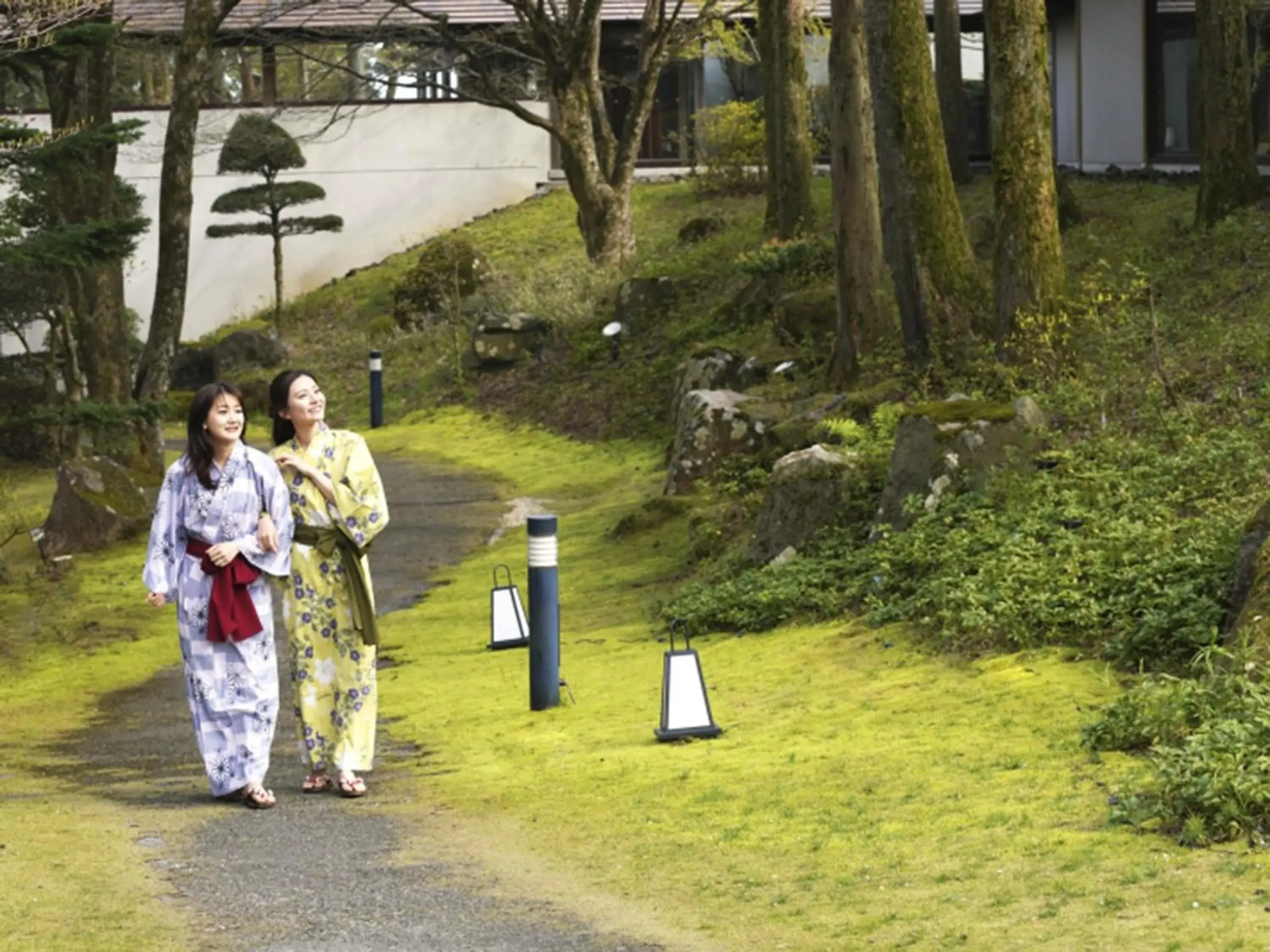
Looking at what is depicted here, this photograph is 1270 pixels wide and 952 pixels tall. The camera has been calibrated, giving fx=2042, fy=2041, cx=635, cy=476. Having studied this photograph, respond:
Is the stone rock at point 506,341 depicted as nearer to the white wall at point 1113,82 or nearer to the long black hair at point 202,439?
the white wall at point 1113,82

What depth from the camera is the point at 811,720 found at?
10.8 meters

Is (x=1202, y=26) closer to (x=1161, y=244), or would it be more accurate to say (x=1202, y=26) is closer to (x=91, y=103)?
(x=1161, y=244)

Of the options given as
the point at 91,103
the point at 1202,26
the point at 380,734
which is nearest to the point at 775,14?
the point at 1202,26

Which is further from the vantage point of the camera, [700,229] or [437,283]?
[437,283]

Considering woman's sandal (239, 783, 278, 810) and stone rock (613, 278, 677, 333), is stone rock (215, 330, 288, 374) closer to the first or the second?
stone rock (613, 278, 677, 333)

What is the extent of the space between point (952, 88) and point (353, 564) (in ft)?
90.1

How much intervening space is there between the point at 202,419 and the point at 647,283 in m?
23.2

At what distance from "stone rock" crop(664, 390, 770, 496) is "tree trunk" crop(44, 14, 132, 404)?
377 inches

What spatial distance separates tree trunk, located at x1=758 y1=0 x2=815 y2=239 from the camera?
97.9 ft

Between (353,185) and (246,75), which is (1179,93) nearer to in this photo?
(353,185)

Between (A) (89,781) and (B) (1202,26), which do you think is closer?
(A) (89,781)

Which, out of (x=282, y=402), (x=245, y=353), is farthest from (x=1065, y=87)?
(x=282, y=402)

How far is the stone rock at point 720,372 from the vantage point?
24078 millimetres

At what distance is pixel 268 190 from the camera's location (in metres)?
40.2
